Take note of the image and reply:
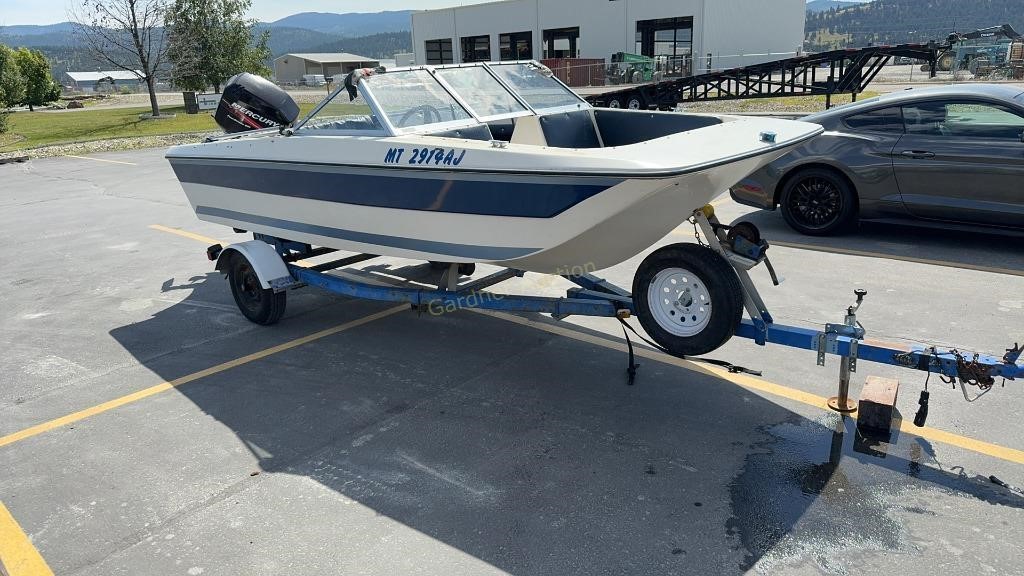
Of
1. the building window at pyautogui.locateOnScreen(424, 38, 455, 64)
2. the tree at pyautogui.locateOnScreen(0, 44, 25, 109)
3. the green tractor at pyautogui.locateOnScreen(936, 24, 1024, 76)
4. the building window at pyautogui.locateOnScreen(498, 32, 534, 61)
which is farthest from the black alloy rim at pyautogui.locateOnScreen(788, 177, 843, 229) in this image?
the building window at pyautogui.locateOnScreen(424, 38, 455, 64)

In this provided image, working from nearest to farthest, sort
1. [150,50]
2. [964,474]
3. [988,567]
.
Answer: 1. [988,567]
2. [964,474]
3. [150,50]

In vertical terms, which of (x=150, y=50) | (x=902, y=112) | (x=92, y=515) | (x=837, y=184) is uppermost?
(x=150, y=50)

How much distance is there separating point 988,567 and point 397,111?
13.2 feet

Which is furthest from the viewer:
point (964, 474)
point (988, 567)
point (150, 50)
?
point (150, 50)

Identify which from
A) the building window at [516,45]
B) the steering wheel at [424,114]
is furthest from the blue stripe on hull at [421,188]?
the building window at [516,45]

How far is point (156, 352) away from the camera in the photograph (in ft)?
17.9

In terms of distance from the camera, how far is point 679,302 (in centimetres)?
402

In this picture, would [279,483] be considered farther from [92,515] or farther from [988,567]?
[988,567]

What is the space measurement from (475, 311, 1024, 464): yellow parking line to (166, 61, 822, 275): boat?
955 millimetres

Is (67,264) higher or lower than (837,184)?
→ lower

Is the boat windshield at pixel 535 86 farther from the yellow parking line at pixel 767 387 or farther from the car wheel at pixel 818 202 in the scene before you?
the car wheel at pixel 818 202

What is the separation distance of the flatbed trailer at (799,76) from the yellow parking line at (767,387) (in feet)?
32.7

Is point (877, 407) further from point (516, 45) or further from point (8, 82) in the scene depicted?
point (516, 45)

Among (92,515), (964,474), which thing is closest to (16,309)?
(92,515)
